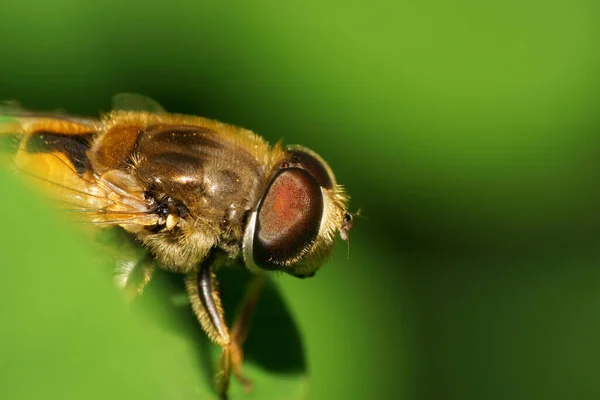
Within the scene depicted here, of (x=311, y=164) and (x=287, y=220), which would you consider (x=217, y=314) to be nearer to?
(x=287, y=220)

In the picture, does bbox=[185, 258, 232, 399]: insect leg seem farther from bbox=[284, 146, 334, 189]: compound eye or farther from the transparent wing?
the transparent wing

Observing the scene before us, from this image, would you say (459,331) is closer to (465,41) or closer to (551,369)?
(551,369)

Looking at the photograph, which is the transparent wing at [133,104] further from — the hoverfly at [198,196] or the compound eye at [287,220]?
the compound eye at [287,220]

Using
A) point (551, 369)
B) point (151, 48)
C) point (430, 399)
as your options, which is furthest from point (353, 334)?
point (151, 48)

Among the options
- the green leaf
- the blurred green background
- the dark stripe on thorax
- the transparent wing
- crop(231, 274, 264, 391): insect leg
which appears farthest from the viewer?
the blurred green background

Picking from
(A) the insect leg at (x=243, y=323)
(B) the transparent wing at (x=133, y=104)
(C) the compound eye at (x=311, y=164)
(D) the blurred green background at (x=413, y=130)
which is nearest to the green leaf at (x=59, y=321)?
(A) the insect leg at (x=243, y=323)

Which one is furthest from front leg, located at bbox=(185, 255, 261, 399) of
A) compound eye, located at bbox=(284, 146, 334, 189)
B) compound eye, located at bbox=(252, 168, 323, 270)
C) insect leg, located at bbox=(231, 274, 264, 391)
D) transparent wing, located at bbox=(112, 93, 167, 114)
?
transparent wing, located at bbox=(112, 93, 167, 114)

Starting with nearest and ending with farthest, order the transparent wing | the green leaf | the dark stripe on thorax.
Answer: the green leaf → the dark stripe on thorax → the transparent wing
